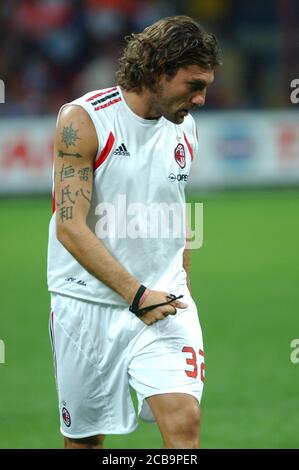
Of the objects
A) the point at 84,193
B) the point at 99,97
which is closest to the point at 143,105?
the point at 99,97

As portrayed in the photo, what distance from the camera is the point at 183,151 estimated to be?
19.5 ft

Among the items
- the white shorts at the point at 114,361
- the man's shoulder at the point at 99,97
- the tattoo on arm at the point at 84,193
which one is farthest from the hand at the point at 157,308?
the man's shoulder at the point at 99,97

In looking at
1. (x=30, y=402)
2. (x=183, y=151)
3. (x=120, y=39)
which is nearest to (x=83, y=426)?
(x=183, y=151)

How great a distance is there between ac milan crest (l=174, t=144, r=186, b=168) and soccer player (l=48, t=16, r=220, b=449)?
10 millimetres

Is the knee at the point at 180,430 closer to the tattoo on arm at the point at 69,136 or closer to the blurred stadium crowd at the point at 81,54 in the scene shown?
the tattoo on arm at the point at 69,136

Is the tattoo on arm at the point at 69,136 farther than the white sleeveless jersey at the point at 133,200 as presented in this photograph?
No

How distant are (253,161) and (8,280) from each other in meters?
8.81

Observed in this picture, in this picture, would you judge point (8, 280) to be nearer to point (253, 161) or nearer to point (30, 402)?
point (30, 402)

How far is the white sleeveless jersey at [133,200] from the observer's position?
5.64 metres

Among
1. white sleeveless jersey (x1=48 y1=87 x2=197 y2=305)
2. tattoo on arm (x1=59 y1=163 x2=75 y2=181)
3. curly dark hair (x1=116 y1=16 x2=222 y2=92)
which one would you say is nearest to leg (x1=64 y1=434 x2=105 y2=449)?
white sleeveless jersey (x1=48 y1=87 x2=197 y2=305)

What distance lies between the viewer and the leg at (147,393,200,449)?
541cm

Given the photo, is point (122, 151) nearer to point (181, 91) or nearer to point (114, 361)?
point (181, 91)

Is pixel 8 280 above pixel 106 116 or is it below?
below

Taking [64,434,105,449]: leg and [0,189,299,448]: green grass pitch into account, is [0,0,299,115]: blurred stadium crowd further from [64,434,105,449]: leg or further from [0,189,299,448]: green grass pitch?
[64,434,105,449]: leg
